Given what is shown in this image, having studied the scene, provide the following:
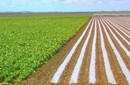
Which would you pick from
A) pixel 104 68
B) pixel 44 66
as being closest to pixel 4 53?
pixel 44 66

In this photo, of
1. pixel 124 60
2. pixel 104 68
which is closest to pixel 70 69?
pixel 104 68

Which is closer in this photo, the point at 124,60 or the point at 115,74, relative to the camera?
the point at 115,74

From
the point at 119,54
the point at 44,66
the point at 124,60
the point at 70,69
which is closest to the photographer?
the point at 70,69

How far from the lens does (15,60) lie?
16.1m

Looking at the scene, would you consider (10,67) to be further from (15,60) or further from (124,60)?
(124,60)

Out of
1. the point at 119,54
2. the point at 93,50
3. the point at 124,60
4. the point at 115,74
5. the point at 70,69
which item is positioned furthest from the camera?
the point at 93,50

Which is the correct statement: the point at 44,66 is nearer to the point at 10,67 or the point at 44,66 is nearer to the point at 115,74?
the point at 10,67

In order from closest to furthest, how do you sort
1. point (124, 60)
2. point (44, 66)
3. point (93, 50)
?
1. point (44, 66)
2. point (124, 60)
3. point (93, 50)

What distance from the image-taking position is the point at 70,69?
14.3 m

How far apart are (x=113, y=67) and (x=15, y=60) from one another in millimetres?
4910

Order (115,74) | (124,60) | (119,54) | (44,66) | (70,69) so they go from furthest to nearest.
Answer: (119,54) → (124,60) → (44,66) → (70,69) → (115,74)

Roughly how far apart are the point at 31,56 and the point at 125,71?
5.76 metres

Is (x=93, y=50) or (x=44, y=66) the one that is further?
(x=93, y=50)

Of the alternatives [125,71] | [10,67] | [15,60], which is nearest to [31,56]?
[15,60]
